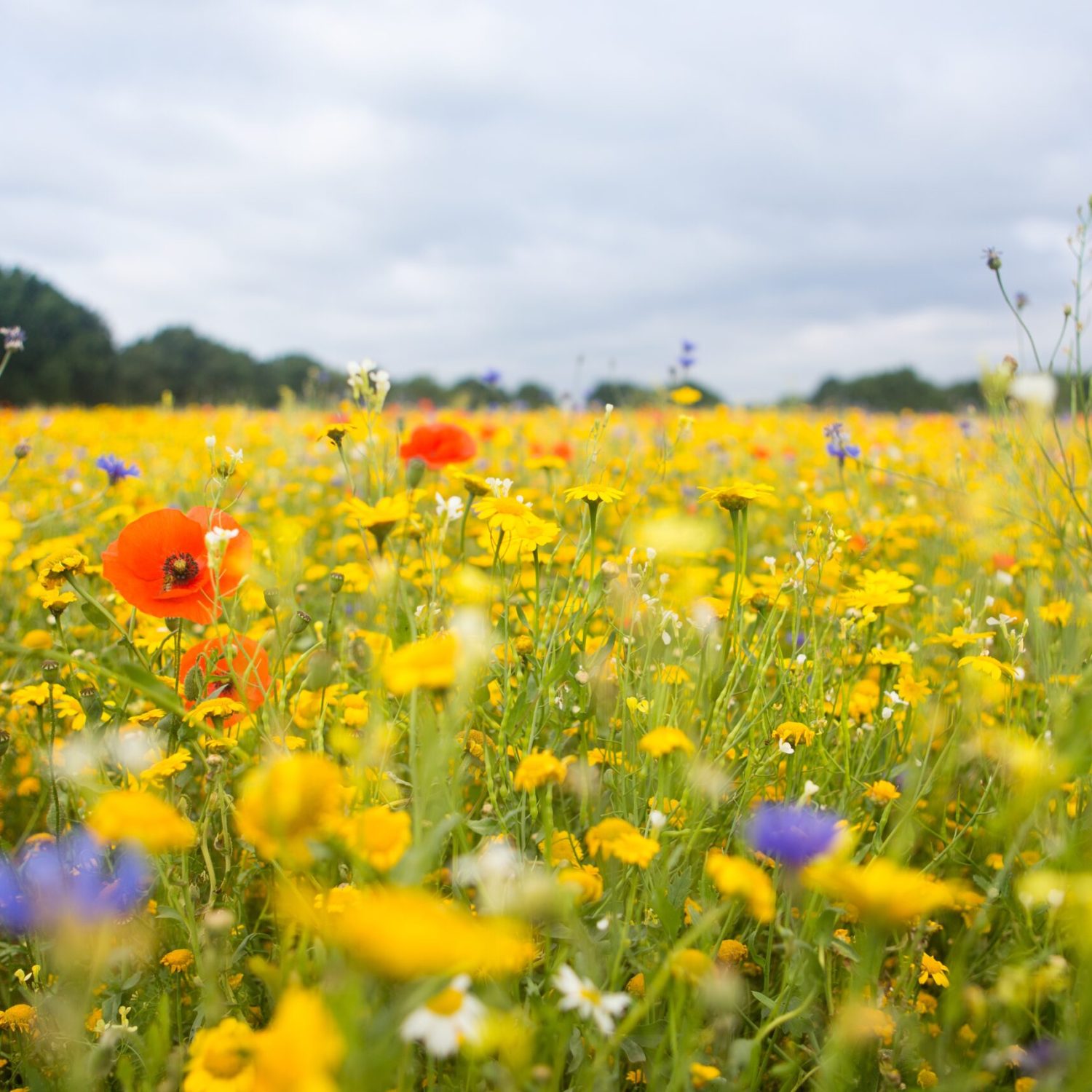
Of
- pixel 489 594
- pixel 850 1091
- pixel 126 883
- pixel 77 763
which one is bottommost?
pixel 850 1091

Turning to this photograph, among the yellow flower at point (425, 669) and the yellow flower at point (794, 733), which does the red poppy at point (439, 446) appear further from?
the yellow flower at point (425, 669)

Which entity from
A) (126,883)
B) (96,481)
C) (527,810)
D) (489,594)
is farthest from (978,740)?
(96,481)

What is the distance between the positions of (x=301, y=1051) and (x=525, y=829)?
766mm

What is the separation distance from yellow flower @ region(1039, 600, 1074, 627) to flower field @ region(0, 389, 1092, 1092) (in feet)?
0.05

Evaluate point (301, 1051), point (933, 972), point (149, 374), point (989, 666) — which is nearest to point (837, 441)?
point (989, 666)

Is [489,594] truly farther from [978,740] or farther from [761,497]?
[978,740]

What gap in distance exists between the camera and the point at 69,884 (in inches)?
47.1

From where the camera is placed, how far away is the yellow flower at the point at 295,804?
62cm

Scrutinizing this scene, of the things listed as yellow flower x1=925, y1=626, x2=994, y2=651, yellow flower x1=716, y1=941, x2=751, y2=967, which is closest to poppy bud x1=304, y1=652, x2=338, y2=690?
yellow flower x1=716, y1=941, x2=751, y2=967

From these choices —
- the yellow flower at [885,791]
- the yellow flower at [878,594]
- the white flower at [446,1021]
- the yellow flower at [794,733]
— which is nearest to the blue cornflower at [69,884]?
the white flower at [446,1021]

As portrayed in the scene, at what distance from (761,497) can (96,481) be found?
385cm

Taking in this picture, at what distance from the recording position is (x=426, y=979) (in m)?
0.64

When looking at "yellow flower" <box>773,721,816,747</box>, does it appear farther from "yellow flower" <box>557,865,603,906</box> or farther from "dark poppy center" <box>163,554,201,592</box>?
"dark poppy center" <box>163,554,201,592</box>

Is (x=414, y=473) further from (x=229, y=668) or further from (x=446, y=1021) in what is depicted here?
(x=446, y=1021)
